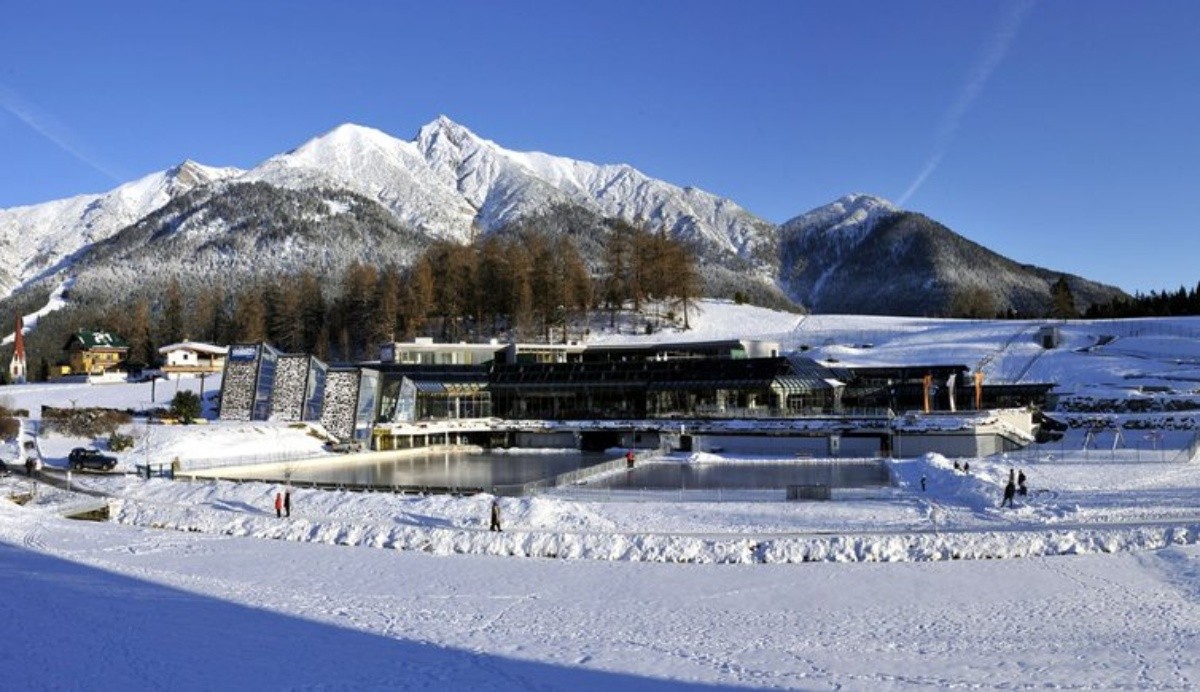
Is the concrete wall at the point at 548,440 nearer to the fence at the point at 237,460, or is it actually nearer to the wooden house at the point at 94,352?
the fence at the point at 237,460

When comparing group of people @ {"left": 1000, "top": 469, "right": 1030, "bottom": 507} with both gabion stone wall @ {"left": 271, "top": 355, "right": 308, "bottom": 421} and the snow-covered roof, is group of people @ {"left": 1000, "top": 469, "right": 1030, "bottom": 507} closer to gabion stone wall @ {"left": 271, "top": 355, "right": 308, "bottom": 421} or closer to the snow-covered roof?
gabion stone wall @ {"left": 271, "top": 355, "right": 308, "bottom": 421}

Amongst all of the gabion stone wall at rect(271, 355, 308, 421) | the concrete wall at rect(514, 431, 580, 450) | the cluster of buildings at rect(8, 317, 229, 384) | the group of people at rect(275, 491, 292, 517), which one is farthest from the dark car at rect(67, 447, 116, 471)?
the cluster of buildings at rect(8, 317, 229, 384)

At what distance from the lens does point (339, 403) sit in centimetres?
5725

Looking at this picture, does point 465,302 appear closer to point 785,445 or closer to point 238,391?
point 238,391

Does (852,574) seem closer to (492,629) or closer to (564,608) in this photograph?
(564,608)

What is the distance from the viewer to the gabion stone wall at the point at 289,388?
57188 mm

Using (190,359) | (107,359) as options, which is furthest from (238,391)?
(107,359)

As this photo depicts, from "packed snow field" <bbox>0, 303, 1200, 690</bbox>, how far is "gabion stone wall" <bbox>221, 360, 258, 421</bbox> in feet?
65.0

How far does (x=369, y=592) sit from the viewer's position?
813 inches

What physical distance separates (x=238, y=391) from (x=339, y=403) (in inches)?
275

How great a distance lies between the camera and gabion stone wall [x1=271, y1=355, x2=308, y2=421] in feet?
188

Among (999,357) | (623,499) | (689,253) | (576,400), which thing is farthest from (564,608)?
(689,253)

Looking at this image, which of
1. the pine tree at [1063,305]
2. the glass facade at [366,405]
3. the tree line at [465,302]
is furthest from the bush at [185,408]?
the pine tree at [1063,305]

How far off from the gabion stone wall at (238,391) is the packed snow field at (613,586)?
780 inches
